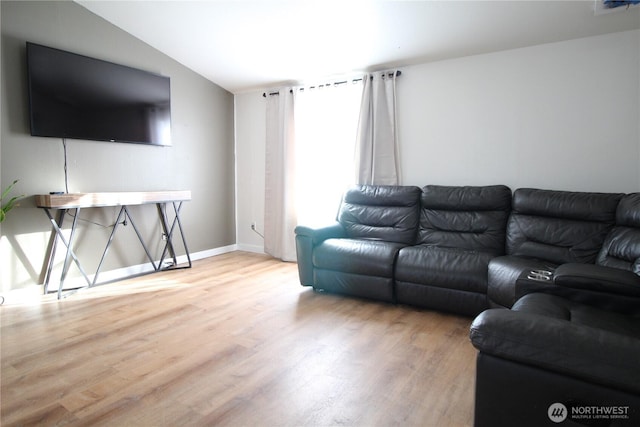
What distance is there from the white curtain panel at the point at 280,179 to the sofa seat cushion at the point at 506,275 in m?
2.52

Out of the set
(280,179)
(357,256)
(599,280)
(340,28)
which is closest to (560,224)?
(599,280)

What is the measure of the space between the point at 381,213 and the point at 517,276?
1.48 metres

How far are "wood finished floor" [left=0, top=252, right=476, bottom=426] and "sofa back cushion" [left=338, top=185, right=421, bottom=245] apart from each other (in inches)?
28.5

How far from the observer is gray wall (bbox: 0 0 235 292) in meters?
2.92

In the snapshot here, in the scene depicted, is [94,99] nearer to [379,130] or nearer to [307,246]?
[307,246]

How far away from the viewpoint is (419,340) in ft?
7.32

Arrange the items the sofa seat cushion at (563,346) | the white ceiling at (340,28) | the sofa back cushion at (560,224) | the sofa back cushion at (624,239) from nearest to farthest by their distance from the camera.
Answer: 1. the sofa seat cushion at (563,346)
2. the sofa back cushion at (624,239)
3. the sofa back cushion at (560,224)
4. the white ceiling at (340,28)

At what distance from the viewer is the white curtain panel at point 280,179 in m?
4.40

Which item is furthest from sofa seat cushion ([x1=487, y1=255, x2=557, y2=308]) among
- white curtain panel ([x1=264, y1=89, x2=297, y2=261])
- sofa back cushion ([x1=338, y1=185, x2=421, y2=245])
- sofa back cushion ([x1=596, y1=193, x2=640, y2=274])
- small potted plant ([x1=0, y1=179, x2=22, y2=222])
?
small potted plant ([x1=0, y1=179, x2=22, y2=222])

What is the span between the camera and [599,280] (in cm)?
164

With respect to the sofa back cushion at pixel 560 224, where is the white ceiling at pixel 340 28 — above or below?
above

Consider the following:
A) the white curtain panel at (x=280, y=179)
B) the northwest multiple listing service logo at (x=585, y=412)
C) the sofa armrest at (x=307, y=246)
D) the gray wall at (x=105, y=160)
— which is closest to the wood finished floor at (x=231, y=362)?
the sofa armrest at (x=307, y=246)

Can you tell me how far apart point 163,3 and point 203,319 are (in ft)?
8.97

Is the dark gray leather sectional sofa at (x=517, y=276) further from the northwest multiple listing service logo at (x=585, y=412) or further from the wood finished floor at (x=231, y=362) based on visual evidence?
the wood finished floor at (x=231, y=362)
